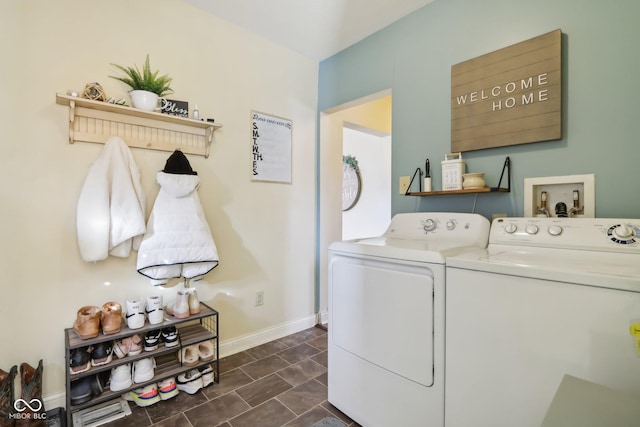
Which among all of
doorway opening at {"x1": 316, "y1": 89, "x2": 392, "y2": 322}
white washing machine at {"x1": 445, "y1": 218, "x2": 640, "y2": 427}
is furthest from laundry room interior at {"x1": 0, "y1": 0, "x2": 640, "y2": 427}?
doorway opening at {"x1": 316, "y1": 89, "x2": 392, "y2": 322}

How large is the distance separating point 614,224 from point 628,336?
593mm

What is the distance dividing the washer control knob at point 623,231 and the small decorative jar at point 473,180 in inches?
25.1

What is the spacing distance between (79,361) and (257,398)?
0.94 metres

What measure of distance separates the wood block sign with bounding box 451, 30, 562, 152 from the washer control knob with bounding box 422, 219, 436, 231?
0.49m

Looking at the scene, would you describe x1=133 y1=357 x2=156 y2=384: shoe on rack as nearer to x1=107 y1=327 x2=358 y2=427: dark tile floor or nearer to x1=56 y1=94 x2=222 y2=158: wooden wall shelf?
x1=107 y1=327 x2=358 y2=427: dark tile floor

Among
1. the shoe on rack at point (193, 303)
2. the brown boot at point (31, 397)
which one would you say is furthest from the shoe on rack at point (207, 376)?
the brown boot at point (31, 397)

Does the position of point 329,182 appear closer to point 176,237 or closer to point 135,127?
point 176,237

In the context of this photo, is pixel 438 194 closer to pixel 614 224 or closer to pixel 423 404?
pixel 614 224

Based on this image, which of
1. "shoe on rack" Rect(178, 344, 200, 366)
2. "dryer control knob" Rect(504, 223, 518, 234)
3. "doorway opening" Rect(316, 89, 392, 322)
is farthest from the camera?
"doorway opening" Rect(316, 89, 392, 322)

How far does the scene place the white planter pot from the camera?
178 centimetres

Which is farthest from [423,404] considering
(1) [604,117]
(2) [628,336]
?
(1) [604,117]

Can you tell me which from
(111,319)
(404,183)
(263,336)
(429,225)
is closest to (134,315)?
(111,319)

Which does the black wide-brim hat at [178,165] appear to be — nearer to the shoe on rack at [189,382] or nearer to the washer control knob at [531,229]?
the shoe on rack at [189,382]

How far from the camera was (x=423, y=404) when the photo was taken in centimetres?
Result: 127
